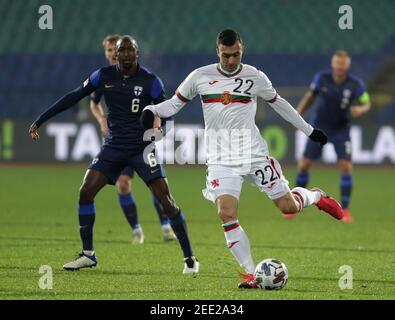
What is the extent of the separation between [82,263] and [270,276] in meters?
2.02

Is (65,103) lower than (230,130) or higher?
higher

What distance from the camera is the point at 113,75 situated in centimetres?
877

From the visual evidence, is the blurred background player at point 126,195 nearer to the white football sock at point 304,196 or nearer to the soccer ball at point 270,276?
the white football sock at point 304,196

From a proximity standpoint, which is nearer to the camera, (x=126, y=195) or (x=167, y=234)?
(x=126, y=195)

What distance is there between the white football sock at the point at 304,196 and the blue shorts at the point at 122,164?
1.25m

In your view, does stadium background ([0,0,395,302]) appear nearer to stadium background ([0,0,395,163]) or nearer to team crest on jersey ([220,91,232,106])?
stadium background ([0,0,395,163])

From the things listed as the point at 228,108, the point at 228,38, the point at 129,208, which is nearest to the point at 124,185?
the point at 129,208

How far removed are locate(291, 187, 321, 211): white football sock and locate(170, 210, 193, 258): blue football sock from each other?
1053 mm

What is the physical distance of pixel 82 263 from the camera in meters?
8.53

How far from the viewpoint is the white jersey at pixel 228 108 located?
7.70 metres

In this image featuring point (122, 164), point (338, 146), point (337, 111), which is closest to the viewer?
point (122, 164)

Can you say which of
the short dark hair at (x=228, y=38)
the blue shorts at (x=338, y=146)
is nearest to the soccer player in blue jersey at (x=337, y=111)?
the blue shorts at (x=338, y=146)

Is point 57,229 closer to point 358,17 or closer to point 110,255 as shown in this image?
point 110,255

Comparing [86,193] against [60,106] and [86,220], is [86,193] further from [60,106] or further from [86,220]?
[60,106]
